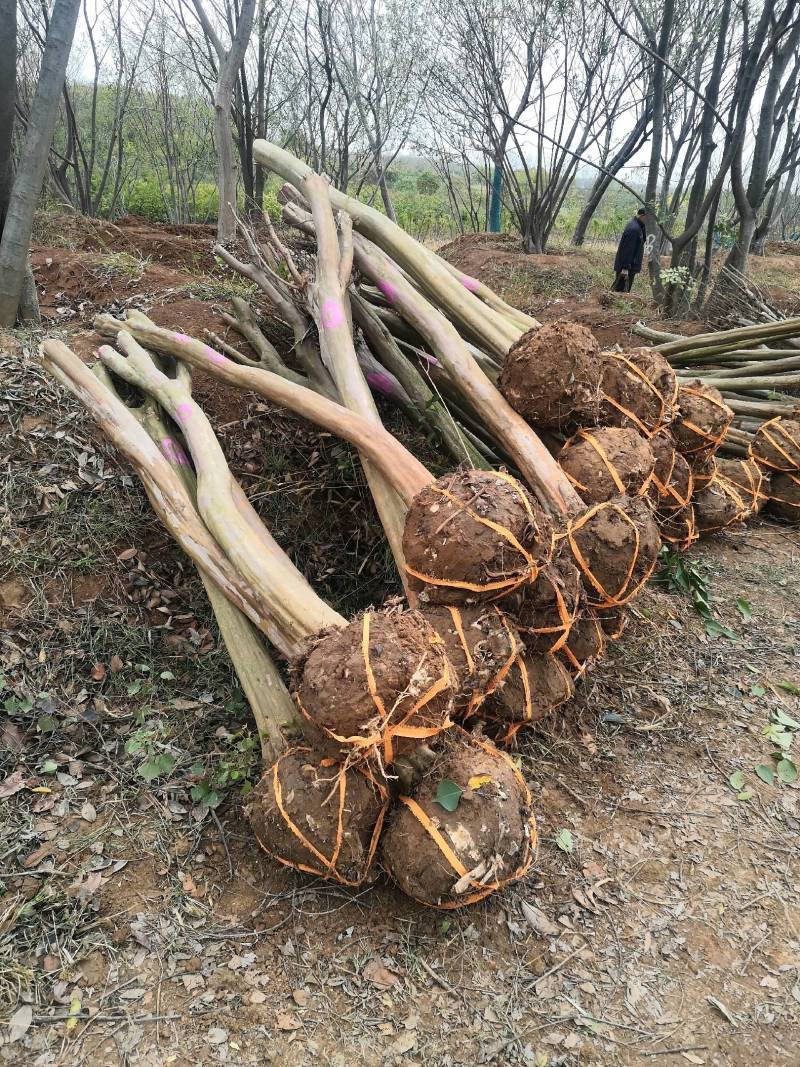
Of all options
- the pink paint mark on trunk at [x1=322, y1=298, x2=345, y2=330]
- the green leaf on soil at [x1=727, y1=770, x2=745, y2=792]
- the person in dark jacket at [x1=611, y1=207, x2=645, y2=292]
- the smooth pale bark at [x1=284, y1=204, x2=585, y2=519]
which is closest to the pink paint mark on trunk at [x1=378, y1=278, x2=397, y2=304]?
the smooth pale bark at [x1=284, y1=204, x2=585, y2=519]

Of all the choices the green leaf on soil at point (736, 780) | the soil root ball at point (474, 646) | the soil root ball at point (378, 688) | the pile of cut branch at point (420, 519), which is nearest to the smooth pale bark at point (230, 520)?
the pile of cut branch at point (420, 519)

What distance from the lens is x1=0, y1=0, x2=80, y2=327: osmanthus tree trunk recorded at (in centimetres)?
405

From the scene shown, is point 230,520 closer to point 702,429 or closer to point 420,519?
point 420,519

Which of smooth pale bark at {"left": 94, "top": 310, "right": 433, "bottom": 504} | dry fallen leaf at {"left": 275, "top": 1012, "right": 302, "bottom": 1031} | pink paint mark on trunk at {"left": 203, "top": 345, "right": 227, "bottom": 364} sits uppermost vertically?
pink paint mark on trunk at {"left": 203, "top": 345, "right": 227, "bottom": 364}

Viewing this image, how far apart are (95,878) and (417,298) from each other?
9.40ft

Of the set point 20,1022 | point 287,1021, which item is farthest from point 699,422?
point 20,1022

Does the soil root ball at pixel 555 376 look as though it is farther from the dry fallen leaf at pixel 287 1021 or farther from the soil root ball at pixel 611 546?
the dry fallen leaf at pixel 287 1021

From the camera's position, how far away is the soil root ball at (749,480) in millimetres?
4820

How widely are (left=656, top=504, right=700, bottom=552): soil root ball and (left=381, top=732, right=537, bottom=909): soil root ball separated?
95.1 inches

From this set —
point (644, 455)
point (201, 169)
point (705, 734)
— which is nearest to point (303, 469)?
point (644, 455)

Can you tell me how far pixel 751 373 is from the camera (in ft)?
18.1

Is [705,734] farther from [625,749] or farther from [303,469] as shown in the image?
[303,469]

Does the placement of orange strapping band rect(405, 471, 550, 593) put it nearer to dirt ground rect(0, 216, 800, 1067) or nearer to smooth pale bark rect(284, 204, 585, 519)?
smooth pale bark rect(284, 204, 585, 519)

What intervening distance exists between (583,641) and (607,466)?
29.8 inches
